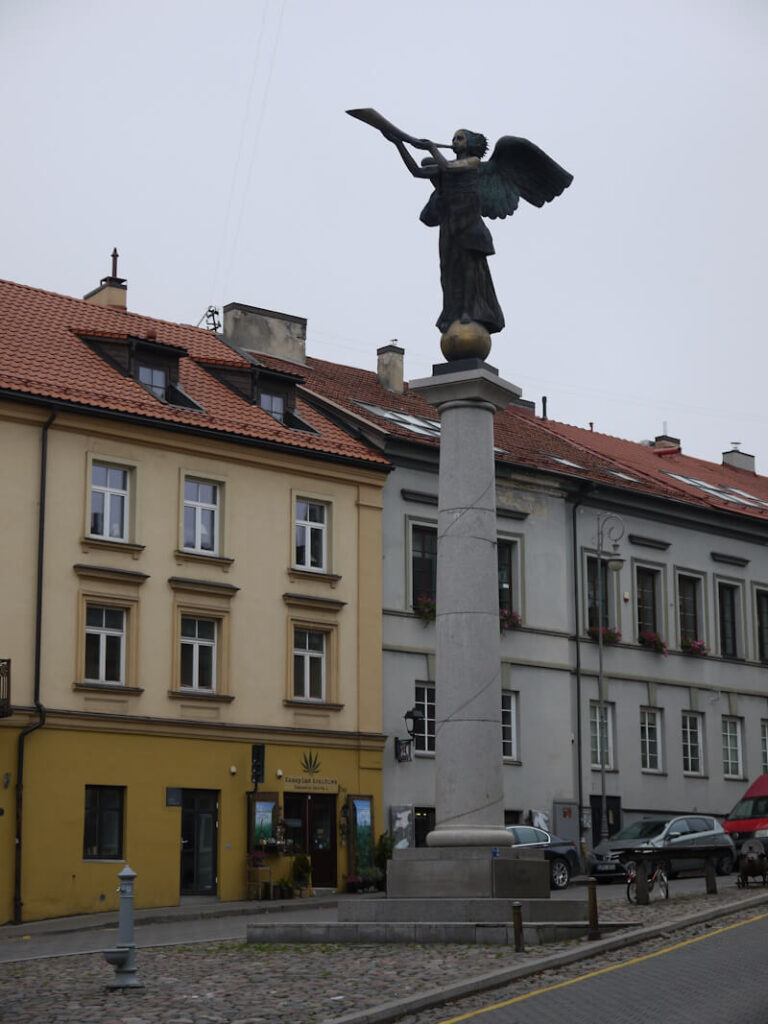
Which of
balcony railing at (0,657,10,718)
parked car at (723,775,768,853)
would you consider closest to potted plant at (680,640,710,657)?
parked car at (723,775,768,853)

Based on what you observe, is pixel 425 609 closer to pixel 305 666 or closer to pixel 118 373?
pixel 305 666

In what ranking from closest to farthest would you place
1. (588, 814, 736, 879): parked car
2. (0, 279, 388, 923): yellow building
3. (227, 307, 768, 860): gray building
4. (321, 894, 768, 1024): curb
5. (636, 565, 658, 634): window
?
(321, 894, 768, 1024): curb
(0, 279, 388, 923): yellow building
(588, 814, 736, 879): parked car
(227, 307, 768, 860): gray building
(636, 565, 658, 634): window

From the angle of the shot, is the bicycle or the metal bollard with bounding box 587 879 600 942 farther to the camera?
Result: the bicycle

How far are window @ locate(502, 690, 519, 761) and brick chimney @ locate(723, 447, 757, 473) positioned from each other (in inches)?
938

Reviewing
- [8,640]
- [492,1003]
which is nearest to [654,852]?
[8,640]

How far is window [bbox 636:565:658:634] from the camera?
43.6 m

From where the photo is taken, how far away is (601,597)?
42219 millimetres

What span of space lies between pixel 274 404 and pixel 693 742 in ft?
52.0

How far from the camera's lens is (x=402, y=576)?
37.3 meters

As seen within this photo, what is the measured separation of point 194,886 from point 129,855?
181cm

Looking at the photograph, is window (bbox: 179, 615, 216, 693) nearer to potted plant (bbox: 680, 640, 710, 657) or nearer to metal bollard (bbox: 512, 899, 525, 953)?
metal bollard (bbox: 512, 899, 525, 953)

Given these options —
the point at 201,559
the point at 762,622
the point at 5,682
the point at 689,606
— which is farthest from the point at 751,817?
the point at 5,682

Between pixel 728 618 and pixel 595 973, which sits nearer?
pixel 595 973

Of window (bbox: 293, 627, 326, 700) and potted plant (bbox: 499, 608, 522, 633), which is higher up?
potted plant (bbox: 499, 608, 522, 633)
